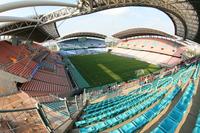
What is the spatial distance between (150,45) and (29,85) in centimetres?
4345

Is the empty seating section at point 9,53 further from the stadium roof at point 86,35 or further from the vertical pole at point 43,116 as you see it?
the stadium roof at point 86,35

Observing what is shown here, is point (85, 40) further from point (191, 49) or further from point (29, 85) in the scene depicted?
point (29, 85)

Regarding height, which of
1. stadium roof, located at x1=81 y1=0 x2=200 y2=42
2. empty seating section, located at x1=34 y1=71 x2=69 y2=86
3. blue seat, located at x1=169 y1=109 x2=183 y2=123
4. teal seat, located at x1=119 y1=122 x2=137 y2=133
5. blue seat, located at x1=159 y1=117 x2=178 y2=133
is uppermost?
stadium roof, located at x1=81 y1=0 x2=200 y2=42

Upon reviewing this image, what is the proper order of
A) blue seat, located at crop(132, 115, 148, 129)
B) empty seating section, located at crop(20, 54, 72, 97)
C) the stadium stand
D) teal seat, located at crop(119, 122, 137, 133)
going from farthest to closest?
1. the stadium stand
2. empty seating section, located at crop(20, 54, 72, 97)
3. blue seat, located at crop(132, 115, 148, 129)
4. teal seat, located at crop(119, 122, 137, 133)

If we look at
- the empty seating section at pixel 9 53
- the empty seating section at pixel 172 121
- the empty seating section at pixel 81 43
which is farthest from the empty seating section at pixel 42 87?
the empty seating section at pixel 81 43

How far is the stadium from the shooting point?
8.52 m

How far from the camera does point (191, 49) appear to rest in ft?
158

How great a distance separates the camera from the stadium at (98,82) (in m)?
8.52

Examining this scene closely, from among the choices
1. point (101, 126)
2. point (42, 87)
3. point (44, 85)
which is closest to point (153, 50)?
point (44, 85)

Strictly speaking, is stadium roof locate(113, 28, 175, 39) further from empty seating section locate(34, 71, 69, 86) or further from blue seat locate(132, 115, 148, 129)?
blue seat locate(132, 115, 148, 129)

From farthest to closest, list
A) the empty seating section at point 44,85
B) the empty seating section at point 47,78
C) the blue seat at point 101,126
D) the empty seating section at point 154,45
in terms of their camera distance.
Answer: the empty seating section at point 154,45 → the empty seating section at point 47,78 → the empty seating section at point 44,85 → the blue seat at point 101,126

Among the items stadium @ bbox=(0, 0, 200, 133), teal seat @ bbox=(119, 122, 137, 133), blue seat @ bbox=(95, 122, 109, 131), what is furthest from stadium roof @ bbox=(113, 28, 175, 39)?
teal seat @ bbox=(119, 122, 137, 133)

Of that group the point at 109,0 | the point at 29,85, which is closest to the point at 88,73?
the point at 109,0

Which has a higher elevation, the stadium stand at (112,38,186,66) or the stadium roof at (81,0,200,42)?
the stadium roof at (81,0,200,42)
